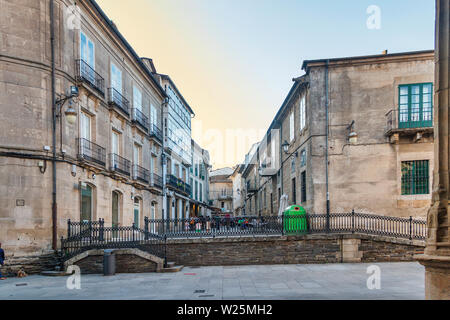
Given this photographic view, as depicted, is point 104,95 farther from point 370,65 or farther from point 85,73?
point 370,65

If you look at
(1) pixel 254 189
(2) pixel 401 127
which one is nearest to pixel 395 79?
(2) pixel 401 127

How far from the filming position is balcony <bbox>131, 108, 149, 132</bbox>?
19766 millimetres

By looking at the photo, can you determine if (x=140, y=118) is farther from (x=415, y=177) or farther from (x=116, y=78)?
(x=415, y=177)

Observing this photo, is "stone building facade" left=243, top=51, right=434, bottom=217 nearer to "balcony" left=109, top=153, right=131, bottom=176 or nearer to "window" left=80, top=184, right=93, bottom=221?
"balcony" left=109, top=153, right=131, bottom=176

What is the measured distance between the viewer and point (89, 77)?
48.5ft

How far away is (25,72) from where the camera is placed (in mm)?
12172

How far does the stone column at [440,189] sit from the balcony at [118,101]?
47.9 ft

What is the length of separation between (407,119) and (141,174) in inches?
614

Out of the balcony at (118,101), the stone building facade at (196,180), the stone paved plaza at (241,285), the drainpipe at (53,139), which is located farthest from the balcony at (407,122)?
the stone building facade at (196,180)

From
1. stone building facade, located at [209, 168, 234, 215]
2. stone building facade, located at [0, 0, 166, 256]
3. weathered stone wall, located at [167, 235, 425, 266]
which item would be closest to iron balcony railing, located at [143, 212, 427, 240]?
weathered stone wall, located at [167, 235, 425, 266]

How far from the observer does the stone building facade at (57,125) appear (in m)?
11.8

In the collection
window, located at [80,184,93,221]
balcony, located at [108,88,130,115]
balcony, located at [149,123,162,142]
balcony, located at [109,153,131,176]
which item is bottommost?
window, located at [80,184,93,221]

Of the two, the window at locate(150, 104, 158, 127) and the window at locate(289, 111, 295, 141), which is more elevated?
the window at locate(150, 104, 158, 127)

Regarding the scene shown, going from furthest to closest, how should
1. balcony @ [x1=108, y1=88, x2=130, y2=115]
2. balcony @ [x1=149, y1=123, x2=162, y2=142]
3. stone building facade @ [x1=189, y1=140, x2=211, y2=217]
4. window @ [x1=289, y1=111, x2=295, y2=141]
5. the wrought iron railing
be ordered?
stone building facade @ [x1=189, y1=140, x2=211, y2=217], balcony @ [x1=149, y1=123, x2=162, y2=142], window @ [x1=289, y1=111, x2=295, y2=141], balcony @ [x1=108, y1=88, x2=130, y2=115], the wrought iron railing
